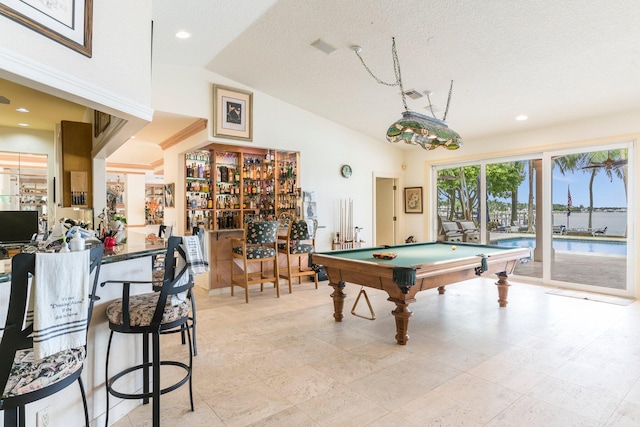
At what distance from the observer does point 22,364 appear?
4.43ft

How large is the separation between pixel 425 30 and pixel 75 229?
354 centimetres

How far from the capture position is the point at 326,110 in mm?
6121

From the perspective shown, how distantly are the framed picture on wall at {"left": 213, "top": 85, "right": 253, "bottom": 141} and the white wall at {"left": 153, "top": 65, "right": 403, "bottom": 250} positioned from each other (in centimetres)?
9

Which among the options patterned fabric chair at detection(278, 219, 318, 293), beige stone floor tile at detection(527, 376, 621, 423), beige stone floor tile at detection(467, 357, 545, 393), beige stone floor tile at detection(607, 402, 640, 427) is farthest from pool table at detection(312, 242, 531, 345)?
beige stone floor tile at detection(607, 402, 640, 427)

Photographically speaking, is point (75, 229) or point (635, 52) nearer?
point (75, 229)

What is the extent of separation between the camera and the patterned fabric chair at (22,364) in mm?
1212

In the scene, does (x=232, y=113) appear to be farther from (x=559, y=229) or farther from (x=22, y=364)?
(x=559, y=229)

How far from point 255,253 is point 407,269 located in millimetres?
2778

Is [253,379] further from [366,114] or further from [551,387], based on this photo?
[366,114]

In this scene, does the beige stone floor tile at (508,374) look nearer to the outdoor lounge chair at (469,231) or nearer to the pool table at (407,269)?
the pool table at (407,269)

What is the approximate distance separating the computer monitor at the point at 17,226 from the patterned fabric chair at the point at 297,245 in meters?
3.07

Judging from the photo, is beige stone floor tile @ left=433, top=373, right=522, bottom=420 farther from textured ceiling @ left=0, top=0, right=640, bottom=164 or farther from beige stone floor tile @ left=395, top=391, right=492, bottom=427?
textured ceiling @ left=0, top=0, right=640, bottom=164

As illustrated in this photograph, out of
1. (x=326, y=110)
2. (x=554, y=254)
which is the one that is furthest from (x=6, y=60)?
(x=554, y=254)

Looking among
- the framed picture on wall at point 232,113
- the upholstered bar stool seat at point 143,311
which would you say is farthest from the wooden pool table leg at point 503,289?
the framed picture on wall at point 232,113
